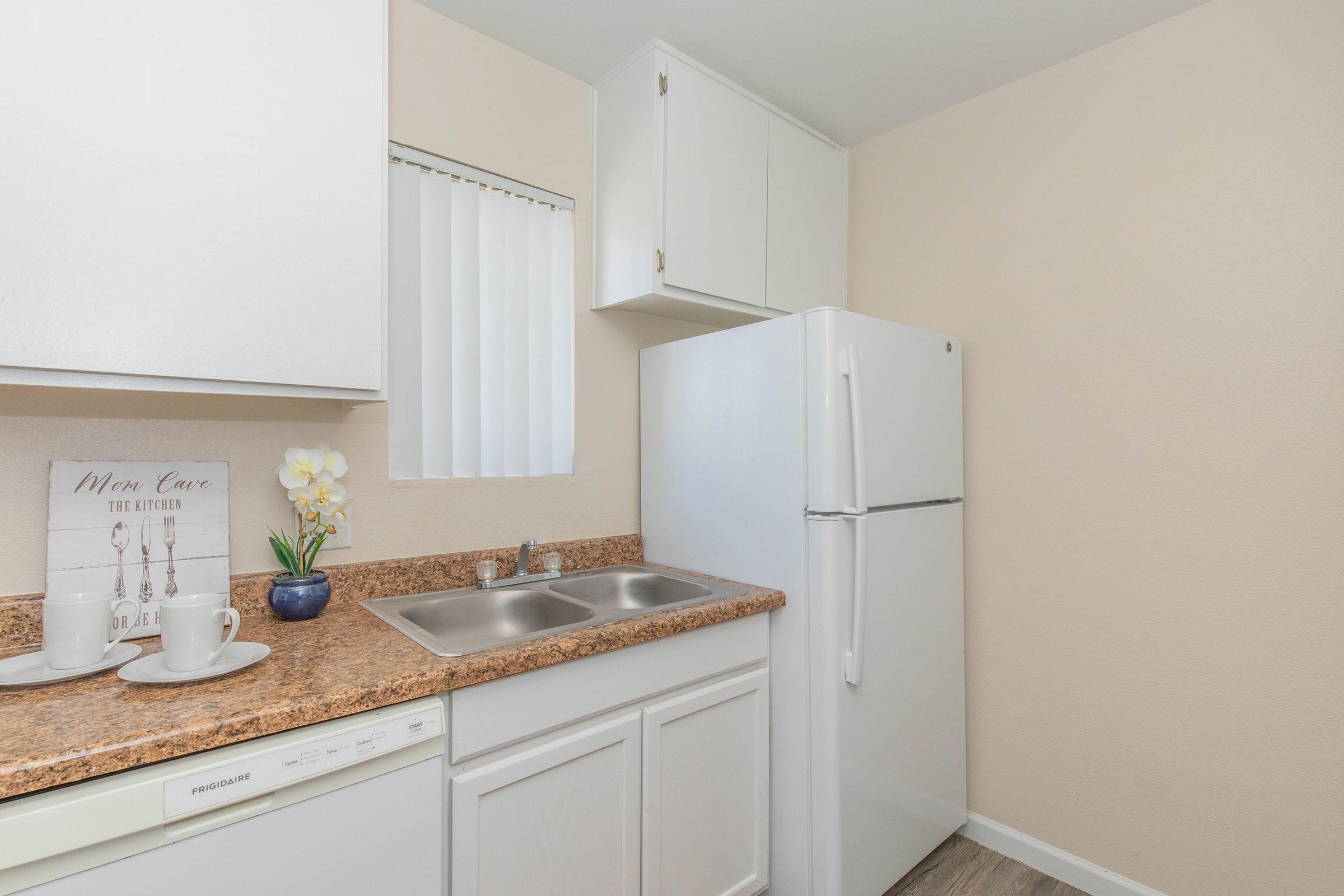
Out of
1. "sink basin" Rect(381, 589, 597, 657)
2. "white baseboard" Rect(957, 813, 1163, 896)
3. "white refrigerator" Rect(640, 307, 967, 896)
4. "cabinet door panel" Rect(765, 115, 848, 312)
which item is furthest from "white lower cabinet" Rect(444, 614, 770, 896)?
"cabinet door panel" Rect(765, 115, 848, 312)

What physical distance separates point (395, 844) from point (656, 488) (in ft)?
4.18

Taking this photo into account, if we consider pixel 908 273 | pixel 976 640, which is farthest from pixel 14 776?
pixel 908 273

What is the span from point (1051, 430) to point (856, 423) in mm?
766

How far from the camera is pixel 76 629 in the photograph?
3.56ft

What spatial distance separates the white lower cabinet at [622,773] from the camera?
1216mm

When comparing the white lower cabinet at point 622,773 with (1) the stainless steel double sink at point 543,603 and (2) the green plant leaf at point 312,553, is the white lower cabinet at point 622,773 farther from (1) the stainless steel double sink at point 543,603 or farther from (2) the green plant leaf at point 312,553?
(2) the green plant leaf at point 312,553

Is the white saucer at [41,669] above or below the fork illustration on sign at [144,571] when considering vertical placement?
below

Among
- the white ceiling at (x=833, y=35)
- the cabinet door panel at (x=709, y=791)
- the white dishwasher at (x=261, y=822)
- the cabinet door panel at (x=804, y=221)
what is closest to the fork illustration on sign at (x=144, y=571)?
the white dishwasher at (x=261, y=822)

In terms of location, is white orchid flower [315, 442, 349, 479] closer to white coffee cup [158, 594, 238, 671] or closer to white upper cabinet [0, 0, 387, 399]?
white upper cabinet [0, 0, 387, 399]

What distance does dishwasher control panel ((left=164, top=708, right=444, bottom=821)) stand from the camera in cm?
88

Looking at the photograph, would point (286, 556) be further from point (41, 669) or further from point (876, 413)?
point (876, 413)

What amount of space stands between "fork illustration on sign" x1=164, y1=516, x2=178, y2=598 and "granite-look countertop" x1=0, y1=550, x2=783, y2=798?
0.33 ft

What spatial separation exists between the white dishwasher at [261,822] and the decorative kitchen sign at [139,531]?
54 cm

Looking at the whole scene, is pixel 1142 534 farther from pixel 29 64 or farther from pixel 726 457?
pixel 29 64
